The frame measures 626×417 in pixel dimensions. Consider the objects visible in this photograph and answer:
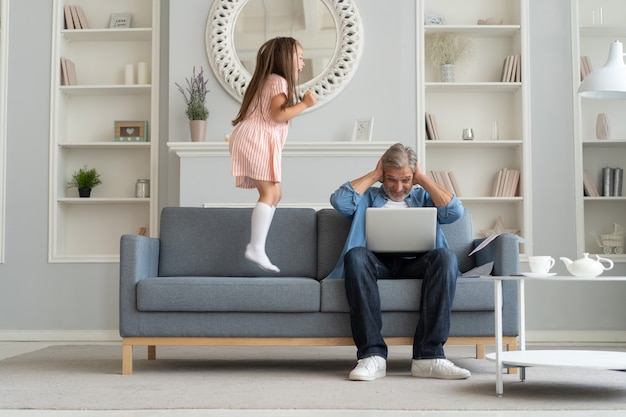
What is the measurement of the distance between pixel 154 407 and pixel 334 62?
342 cm

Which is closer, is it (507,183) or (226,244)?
(226,244)

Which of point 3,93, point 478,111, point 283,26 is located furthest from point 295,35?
point 3,93

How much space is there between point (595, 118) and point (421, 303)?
315 centimetres

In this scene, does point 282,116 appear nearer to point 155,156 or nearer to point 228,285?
point 228,285

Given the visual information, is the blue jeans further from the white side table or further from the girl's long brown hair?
the girl's long brown hair

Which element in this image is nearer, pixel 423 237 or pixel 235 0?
pixel 423 237

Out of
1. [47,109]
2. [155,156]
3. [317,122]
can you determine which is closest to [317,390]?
[317,122]

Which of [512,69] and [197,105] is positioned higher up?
[512,69]

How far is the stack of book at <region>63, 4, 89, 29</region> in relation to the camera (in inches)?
237

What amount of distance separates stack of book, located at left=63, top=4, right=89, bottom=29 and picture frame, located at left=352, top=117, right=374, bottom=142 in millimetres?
2026

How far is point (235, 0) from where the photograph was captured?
18.9 feet

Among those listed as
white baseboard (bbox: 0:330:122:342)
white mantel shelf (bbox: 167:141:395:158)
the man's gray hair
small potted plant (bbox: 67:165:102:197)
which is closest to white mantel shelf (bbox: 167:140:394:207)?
white mantel shelf (bbox: 167:141:395:158)

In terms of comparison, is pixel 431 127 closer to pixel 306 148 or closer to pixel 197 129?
pixel 306 148

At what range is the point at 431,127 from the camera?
19.2ft
